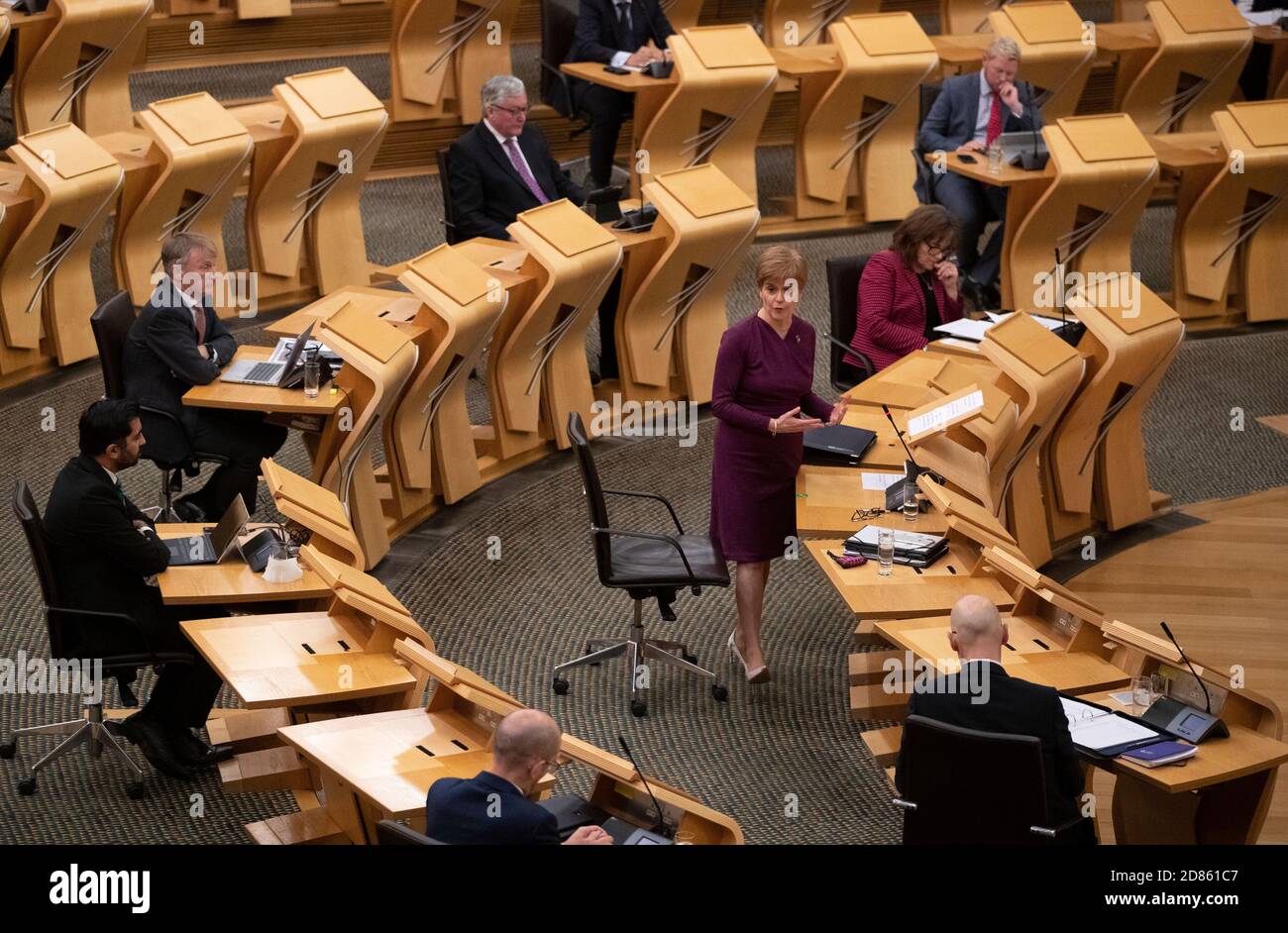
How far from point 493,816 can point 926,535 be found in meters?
2.27

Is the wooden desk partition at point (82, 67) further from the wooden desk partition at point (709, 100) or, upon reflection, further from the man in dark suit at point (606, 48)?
the wooden desk partition at point (709, 100)

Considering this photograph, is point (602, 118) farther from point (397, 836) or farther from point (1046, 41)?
point (397, 836)

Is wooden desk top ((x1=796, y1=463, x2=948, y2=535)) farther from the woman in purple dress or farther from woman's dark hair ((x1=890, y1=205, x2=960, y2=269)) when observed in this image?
woman's dark hair ((x1=890, y1=205, x2=960, y2=269))

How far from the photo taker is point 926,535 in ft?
18.3

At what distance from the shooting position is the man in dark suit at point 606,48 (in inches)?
390

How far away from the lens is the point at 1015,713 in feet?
13.8

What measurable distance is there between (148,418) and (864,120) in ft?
17.0

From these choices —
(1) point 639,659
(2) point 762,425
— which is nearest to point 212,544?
(1) point 639,659

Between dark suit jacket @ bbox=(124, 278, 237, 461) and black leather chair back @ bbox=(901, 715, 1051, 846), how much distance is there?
334cm

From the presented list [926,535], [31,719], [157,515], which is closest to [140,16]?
[157,515]

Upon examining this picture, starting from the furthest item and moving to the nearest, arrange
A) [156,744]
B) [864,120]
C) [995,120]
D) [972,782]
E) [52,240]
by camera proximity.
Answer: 1. [864,120]
2. [995,120]
3. [52,240]
4. [156,744]
5. [972,782]

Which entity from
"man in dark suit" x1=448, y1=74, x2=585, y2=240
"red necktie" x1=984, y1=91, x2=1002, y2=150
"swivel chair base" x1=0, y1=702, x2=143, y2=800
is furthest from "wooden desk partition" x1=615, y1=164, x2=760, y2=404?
"swivel chair base" x1=0, y1=702, x2=143, y2=800

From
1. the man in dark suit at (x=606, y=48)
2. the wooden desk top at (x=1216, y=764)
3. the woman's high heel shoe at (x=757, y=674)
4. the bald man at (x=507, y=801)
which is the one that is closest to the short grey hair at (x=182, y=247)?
the woman's high heel shoe at (x=757, y=674)

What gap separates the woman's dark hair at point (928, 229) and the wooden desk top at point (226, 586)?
306 centimetres
